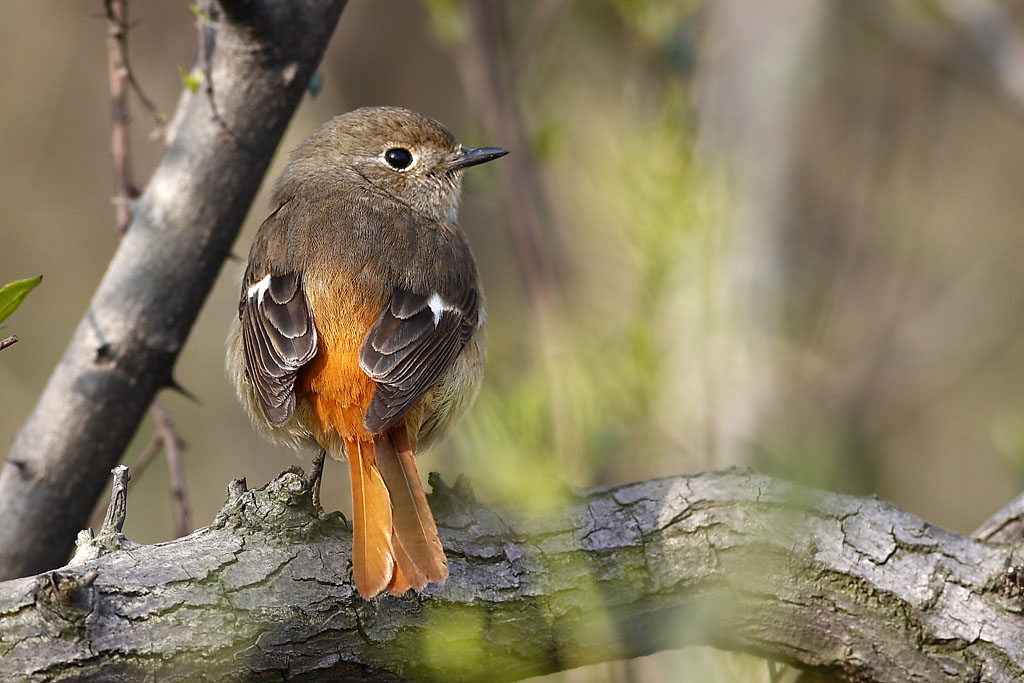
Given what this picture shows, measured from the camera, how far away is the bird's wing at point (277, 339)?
325 centimetres

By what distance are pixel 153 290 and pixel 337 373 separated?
2.36 ft

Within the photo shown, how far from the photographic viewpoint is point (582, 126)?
515cm

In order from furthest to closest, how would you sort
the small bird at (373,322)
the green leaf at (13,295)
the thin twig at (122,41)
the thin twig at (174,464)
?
1. the thin twig at (174,464)
2. the thin twig at (122,41)
3. the small bird at (373,322)
4. the green leaf at (13,295)

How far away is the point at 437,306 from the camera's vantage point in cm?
363

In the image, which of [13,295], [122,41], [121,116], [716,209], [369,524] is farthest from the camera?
[121,116]

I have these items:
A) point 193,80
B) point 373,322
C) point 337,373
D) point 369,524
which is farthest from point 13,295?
point 193,80

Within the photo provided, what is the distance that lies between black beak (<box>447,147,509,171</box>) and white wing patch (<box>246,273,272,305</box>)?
2.65 feet

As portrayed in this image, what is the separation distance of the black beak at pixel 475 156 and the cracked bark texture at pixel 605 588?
4.99 ft

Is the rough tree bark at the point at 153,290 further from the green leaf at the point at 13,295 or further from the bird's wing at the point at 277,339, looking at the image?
the green leaf at the point at 13,295

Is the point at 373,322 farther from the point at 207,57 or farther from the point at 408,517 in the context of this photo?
the point at 207,57

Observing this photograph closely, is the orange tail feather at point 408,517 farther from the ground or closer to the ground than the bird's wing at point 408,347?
closer to the ground

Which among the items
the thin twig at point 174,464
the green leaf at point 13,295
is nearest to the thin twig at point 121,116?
the thin twig at point 174,464

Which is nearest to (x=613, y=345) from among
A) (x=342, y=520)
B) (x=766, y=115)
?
(x=342, y=520)

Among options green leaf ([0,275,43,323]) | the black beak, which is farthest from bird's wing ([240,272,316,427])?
green leaf ([0,275,43,323])
